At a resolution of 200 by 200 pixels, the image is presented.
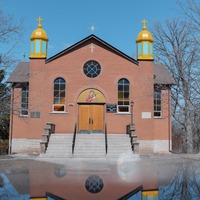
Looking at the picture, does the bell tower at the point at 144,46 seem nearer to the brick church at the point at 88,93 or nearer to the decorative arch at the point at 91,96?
the brick church at the point at 88,93

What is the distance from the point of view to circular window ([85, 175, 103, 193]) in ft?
26.0

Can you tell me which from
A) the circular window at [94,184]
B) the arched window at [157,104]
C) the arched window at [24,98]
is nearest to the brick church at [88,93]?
the arched window at [24,98]

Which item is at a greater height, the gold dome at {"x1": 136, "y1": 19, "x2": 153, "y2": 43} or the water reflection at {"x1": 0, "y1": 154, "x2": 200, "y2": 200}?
the gold dome at {"x1": 136, "y1": 19, "x2": 153, "y2": 43}

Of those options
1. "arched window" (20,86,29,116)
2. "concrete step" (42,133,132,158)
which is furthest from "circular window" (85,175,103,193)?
"arched window" (20,86,29,116)

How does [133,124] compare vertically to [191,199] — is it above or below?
above

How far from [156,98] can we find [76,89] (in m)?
6.58

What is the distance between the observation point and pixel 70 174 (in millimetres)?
Result: 10836

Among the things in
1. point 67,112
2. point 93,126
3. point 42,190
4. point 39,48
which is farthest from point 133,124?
point 42,190

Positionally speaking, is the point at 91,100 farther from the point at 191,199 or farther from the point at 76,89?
the point at 191,199

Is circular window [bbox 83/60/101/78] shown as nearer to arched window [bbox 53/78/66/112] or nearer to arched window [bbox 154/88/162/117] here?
arched window [bbox 53/78/66/112]

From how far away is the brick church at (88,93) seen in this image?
21.5 meters

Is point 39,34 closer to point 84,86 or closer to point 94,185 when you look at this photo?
point 84,86

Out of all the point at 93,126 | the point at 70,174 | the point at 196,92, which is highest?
the point at 196,92

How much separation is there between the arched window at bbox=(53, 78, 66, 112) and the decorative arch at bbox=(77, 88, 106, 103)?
1.28 metres
